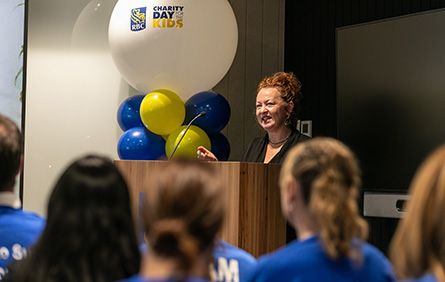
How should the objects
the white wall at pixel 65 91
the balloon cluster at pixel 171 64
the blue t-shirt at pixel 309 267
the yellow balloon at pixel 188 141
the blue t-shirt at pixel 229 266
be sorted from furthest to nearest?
the white wall at pixel 65 91
the balloon cluster at pixel 171 64
the yellow balloon at pixel 188 141
the blue t-shirt at pixel 229 266
the blue t-shirt at pixel 309 267

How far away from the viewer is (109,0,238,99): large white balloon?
3.51 m

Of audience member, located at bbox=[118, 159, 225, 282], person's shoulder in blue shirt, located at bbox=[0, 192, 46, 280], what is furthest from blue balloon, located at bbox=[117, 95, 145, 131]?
audience member, located at bbox=[118, 159, 225, 282]

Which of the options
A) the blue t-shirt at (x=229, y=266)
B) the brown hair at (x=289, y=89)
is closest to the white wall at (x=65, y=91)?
the brown hair at (x=289, y=89)

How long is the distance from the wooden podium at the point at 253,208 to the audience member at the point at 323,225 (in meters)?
1.41

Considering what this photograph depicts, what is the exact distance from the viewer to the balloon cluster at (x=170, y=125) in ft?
11.3

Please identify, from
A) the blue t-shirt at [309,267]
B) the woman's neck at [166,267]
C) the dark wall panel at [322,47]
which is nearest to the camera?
the woman's neck at [166,267]

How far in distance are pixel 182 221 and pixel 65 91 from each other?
10.4 feet

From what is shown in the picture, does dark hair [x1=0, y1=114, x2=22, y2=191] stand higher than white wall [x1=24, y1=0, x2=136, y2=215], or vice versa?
white wall [x1=24, y1=0, x2=136, y2=215]

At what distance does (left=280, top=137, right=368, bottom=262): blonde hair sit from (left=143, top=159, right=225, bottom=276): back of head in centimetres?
30

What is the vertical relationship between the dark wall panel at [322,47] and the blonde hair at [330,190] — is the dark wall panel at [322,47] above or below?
above

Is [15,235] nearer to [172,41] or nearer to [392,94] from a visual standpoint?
[172,41]

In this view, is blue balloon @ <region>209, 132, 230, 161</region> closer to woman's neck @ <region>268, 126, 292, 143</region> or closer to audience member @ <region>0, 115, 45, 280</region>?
woman's neck @ <region>268, 126, 292, 143</region>

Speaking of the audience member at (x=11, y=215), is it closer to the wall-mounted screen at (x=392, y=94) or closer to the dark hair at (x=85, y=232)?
the dark hair at (x=85, y=232)

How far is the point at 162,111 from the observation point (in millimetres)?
3424
